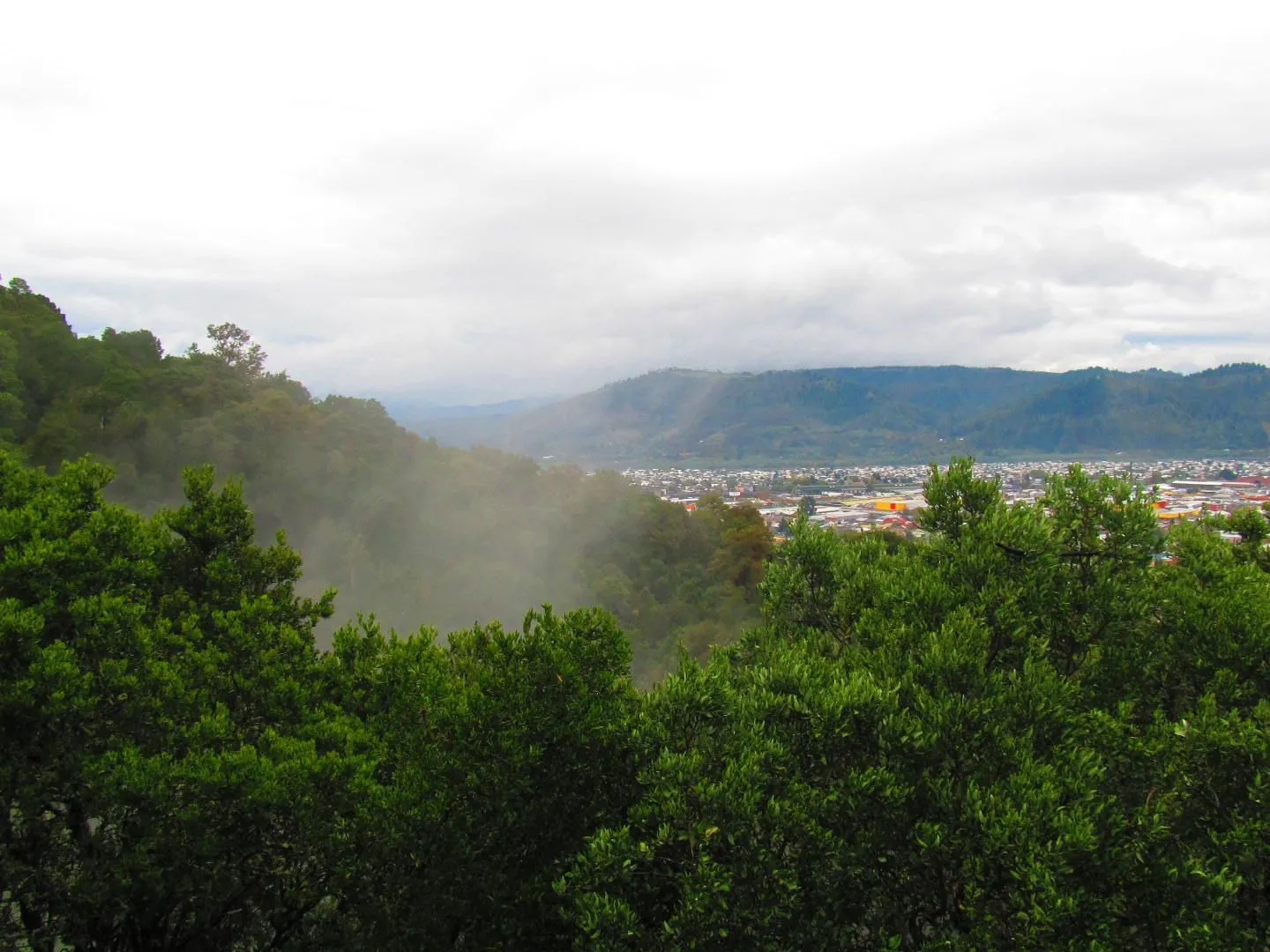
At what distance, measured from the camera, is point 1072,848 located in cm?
569

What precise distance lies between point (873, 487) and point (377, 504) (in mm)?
65970

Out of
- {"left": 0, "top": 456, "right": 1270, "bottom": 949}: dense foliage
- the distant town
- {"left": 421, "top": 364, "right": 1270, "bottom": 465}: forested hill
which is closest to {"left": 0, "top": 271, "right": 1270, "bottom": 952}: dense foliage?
{"left": 0, "top": 456, "right": 1270, "bottom": 949}: dense foliage

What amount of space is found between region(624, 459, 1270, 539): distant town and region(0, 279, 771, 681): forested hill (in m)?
8.58

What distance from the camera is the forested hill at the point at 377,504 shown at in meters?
40.3

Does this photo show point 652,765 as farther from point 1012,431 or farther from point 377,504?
point 1012,431

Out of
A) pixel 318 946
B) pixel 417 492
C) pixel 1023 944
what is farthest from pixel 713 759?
pixel 417 492

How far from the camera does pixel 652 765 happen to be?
699 centimetres

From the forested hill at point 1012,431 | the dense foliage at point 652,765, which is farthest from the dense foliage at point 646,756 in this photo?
the forested hill at point 1012,431

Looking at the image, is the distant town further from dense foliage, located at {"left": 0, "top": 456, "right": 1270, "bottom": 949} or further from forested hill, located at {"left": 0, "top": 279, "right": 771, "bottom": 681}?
dense foliage, located at {"left": 0, "top": 456, "right": 1270, "bottom": 949}

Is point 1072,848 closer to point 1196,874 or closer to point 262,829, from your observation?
point 1196,874

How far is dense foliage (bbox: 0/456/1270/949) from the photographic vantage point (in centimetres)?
624

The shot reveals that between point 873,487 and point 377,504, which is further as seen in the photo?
point 873,487

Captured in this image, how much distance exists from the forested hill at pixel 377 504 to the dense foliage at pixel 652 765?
27.8 m

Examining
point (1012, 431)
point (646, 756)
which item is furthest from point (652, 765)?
point (1012, 431)
